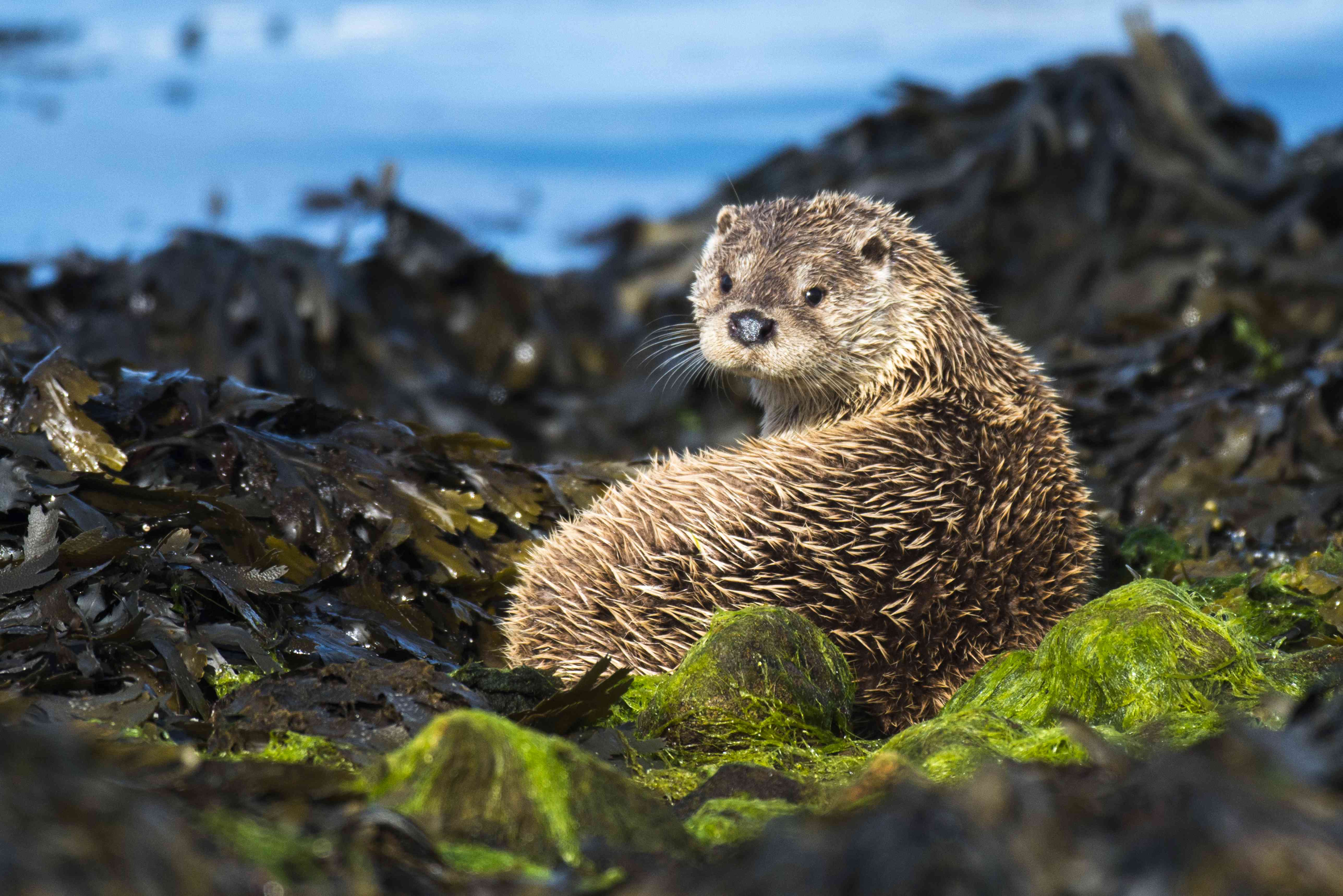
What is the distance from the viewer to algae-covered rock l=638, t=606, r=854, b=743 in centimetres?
396

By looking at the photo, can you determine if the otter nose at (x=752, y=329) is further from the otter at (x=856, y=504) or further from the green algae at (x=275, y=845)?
the green algae at (x=275, y=845)

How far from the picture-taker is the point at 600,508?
4.98 metres

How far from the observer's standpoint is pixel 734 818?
2.81 metres

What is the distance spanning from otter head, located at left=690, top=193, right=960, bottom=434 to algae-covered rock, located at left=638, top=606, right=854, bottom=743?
1722mm

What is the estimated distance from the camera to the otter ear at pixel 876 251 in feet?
18.6

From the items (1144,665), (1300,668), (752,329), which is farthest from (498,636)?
(1300,668)

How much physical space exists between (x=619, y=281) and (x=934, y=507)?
9.15 m

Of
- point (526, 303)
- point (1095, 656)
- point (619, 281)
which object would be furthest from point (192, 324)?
point (1095, 656)

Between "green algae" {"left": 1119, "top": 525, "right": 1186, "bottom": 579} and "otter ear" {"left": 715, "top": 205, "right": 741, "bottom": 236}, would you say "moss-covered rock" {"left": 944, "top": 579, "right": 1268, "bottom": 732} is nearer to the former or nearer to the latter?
"green algae" {"left": 1119, "top": 525, "right": 1186, "bottom": 579}

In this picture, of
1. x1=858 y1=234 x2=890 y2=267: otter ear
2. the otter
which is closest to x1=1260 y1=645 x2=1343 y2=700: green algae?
the otter

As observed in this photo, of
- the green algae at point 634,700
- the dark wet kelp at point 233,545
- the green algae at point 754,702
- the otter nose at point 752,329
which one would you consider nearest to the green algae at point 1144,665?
the green algae at point 754,702

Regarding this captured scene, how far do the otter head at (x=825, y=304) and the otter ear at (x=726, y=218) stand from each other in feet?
1.03

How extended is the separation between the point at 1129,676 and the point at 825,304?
2214 millimetres

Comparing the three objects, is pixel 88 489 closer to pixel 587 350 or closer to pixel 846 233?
pixel 846 233
